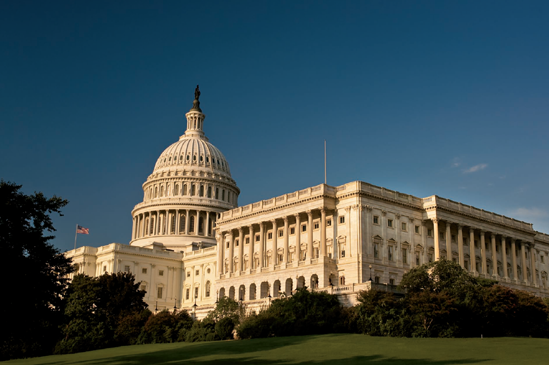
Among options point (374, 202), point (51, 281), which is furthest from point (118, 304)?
point (374, 202)

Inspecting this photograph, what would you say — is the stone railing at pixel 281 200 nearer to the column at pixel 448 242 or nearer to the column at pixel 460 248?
the column at pixel 448 242

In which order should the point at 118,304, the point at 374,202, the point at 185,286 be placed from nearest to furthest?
the point at 118,304 → the point at 374,202 → the point at 185,286

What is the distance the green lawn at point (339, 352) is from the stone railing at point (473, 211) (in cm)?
4029

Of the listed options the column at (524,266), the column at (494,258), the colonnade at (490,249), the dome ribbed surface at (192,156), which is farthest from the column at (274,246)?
the dome ribbed surface at (192,156)

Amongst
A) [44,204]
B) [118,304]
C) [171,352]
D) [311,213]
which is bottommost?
[171,352]

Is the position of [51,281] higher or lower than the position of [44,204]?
lower

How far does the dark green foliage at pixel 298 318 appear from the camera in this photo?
217 feet

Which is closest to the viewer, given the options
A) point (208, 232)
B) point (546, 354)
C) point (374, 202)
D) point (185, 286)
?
point (546, 354)

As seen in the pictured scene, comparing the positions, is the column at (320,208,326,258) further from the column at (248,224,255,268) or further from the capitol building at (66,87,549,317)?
the column at (248,224,255,268)

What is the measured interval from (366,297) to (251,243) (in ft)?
136

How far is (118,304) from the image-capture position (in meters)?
81.8

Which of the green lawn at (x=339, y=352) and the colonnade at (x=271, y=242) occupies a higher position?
the colonnade at (x=271, y=242)

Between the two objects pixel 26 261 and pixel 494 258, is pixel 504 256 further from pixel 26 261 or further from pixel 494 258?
pixel 26 261

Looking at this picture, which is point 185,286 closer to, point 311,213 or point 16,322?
point 311,213
